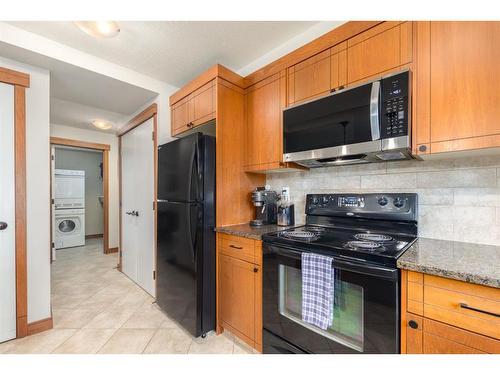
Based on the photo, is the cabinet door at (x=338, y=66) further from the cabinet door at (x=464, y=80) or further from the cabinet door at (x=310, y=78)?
the cabinet door at (x=464, y=80)

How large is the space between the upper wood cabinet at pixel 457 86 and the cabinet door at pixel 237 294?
1366mm

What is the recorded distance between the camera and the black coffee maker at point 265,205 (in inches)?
80.1

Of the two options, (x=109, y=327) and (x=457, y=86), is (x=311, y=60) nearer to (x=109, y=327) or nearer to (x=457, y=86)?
(x=457, y=86)

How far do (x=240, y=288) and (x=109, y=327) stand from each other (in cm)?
132

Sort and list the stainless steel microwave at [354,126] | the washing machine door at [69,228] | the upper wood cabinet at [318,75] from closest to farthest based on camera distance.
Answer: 1. the stainless steel microwave at [354,126]
2. the upper wood cabinet at [318,75]
3. the washing machine door at [69,228]

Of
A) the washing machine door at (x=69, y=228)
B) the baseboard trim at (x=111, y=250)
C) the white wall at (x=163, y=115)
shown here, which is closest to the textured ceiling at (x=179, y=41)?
the white wall at (x=163, y=115)

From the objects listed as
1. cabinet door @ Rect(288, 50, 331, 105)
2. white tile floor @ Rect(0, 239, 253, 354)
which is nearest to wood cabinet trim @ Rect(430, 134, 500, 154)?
cabinet door @ Rect(288, 50, 331, 105)

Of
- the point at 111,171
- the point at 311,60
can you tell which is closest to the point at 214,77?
the point at 311,60

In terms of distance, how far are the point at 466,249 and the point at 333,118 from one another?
3.36ft

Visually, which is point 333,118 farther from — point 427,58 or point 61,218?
point 61,218

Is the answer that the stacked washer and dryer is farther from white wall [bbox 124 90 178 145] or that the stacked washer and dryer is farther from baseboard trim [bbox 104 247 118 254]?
white wall [bbox 124 90 178 145]

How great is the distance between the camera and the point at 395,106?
49.5 inches

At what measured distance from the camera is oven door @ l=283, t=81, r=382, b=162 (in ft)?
4.39
